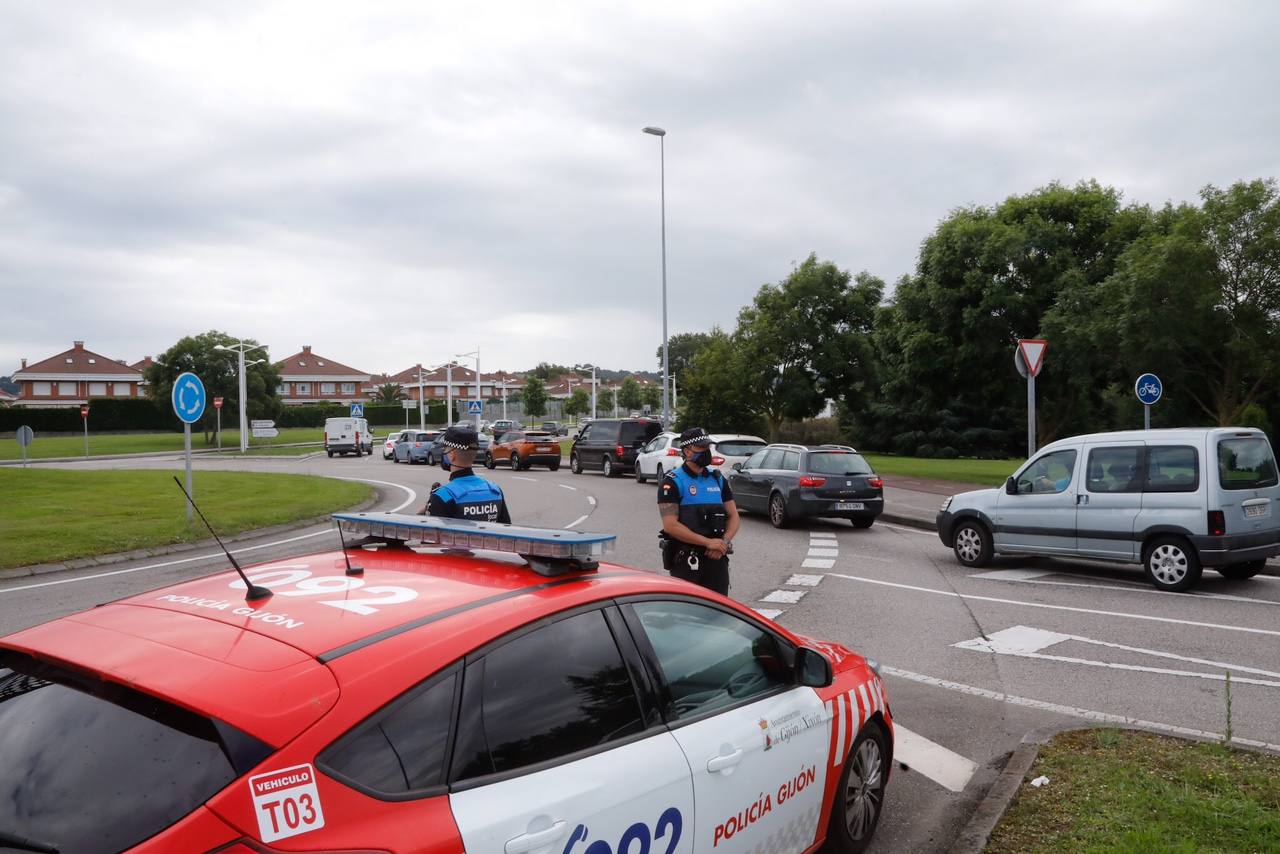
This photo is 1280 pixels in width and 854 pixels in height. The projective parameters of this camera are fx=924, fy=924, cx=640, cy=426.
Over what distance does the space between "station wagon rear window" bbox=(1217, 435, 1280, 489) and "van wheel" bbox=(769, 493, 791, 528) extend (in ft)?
24.7

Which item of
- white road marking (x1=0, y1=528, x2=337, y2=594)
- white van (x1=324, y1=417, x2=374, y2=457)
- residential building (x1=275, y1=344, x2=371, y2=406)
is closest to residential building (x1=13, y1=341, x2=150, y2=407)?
residential building (x1=275, y1=344, x2=371, y2=406)

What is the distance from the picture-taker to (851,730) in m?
3.91

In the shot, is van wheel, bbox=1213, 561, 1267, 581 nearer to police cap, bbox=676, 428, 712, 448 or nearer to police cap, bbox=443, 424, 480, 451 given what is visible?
police cap, bbox=676, 428, 712, 448

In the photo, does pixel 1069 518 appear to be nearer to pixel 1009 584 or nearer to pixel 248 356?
pixel 1009 584

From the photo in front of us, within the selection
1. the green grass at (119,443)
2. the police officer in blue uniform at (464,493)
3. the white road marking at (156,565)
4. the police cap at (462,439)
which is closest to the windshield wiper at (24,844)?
the police officer in blue uniform at (464,493)

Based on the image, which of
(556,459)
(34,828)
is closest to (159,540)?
(34,828)

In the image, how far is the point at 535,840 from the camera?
2.30 m

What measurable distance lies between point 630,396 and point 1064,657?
11717 cm

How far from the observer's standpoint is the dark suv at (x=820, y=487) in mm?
16328

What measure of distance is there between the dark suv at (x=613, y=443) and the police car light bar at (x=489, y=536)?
27.3m

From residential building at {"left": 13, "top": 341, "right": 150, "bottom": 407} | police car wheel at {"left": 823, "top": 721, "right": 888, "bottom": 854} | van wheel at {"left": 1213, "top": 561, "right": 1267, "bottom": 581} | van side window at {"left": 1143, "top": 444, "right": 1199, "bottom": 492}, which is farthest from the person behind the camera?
residential building at {"left": 13, "top": 341, "right": 150, "bottom": 407}

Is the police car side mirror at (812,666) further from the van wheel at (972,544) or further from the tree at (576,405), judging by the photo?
the tree at (576,405)

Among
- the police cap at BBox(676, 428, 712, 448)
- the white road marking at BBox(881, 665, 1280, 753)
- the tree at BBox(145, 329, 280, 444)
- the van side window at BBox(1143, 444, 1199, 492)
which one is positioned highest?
the tree at BBox(145, 329, 280, 444)

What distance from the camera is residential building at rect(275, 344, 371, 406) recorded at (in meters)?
132
